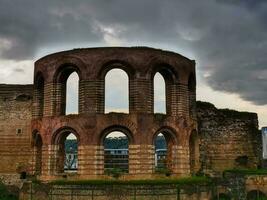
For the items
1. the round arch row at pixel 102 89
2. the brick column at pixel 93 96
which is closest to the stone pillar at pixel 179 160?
the round arch row at pixel 102 89

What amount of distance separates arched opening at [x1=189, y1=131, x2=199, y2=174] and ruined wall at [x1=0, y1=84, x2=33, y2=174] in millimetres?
10831

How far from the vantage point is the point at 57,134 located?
89.1 feet

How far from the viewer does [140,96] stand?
85.7 feet

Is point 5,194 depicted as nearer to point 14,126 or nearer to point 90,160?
point 14,126

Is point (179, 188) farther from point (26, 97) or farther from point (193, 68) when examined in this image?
point (26, 97)

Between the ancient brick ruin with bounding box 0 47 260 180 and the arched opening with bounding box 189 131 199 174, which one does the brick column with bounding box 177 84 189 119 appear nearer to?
the ancient brick ruin with bounding box 0 47 260 180

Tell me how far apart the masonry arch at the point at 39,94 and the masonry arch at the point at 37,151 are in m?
1.42

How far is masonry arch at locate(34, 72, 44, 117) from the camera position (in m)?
29.5

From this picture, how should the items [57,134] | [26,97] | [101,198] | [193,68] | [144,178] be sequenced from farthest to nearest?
[26,97]
[193,68]
[57,134]
[144,178]
[101,198]

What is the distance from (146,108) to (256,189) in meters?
8.82

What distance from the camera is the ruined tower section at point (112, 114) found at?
2578 centimetres

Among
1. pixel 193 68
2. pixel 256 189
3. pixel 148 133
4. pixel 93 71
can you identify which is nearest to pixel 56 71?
pixel 93 71

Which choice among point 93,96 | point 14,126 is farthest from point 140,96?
point 14,126

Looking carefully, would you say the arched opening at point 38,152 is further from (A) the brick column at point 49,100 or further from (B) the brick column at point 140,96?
(B) the brick column at point 140,96
